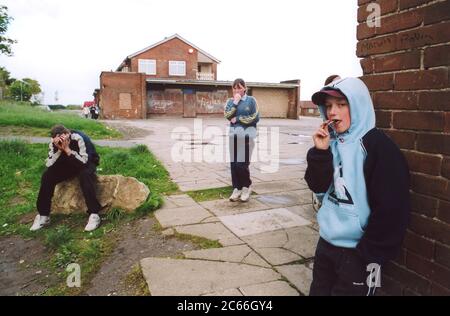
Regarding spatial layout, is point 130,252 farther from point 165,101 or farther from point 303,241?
point 165,101

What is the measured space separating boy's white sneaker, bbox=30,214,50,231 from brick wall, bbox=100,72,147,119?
27959 mm

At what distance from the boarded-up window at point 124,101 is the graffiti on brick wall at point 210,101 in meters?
6.79

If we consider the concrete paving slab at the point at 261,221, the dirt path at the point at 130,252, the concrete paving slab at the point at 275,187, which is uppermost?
the concrete paving slab at the point at 275,187

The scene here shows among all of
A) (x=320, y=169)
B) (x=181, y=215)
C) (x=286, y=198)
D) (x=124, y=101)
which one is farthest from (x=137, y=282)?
(x=124, y=101)

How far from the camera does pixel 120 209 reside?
483 cm

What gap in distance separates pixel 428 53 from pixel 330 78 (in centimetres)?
262

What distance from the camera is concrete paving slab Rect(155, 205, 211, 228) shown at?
14.0 ft

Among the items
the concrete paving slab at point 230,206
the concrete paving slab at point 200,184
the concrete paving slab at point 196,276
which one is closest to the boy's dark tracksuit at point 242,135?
the concrete paving slab at point 230,206

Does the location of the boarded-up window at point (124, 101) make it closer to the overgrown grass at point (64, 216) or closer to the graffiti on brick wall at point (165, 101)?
the graffiti on brick wall at point (165, 101)

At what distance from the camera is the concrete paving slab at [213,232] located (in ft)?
11.8

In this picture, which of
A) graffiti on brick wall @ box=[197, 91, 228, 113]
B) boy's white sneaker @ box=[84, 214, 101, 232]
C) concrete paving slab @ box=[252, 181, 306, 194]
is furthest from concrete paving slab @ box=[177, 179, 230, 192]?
graffiti on brick wall @ box=[197, 91, 228, 113]

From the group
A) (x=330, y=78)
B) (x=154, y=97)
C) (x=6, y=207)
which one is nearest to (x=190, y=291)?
(x=330, y=78)

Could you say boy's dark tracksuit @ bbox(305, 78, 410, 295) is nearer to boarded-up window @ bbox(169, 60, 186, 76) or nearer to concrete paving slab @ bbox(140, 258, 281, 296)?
concrete paving slab @ bbox(140, 258, 281, 296)
